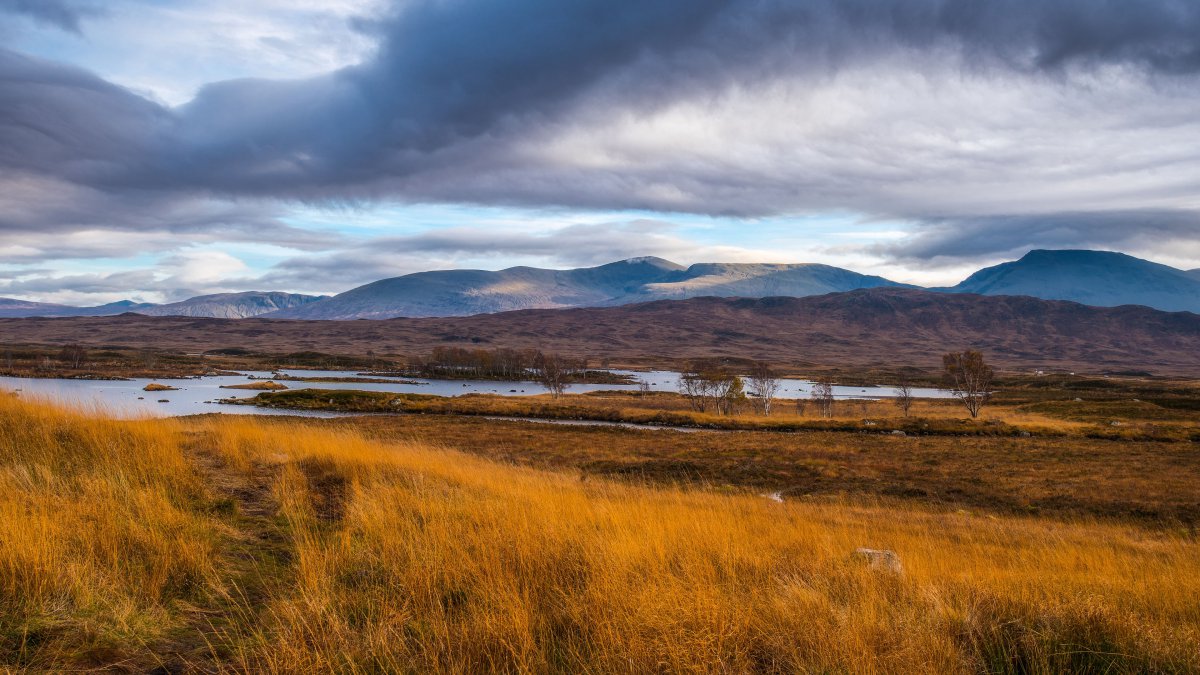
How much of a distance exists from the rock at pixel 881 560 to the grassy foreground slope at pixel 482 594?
6.8 inches

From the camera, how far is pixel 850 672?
13.0 feet

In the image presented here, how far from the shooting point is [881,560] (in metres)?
7.02

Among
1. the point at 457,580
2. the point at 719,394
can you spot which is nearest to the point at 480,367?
the point at 719,394

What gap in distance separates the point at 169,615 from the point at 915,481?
26732 millimetres

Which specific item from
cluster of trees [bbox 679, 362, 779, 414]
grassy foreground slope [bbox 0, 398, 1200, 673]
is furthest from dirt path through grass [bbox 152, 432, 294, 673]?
cluster of trees [bbox 679, 362, 779, 414]

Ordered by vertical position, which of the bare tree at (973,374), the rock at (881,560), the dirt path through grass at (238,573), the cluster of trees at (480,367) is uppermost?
the dirt path through grass at (238,573)

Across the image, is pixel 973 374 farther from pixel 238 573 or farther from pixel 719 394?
pixel 238 573

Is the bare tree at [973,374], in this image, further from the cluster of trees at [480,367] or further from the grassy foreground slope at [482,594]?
the cluster of trees at [480,367]

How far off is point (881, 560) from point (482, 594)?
4599 mm

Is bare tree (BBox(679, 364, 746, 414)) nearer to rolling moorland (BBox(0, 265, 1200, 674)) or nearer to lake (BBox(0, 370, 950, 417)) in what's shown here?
lake (BBox(0, 370, 950, 417))

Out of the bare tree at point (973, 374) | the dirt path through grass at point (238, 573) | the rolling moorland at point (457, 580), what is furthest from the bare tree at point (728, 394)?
the dirt path through grass at point (238, 573)

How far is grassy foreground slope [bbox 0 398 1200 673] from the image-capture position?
4098mm

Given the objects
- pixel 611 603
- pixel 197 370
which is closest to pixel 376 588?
pixel 611 603

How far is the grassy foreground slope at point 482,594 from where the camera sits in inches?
161
